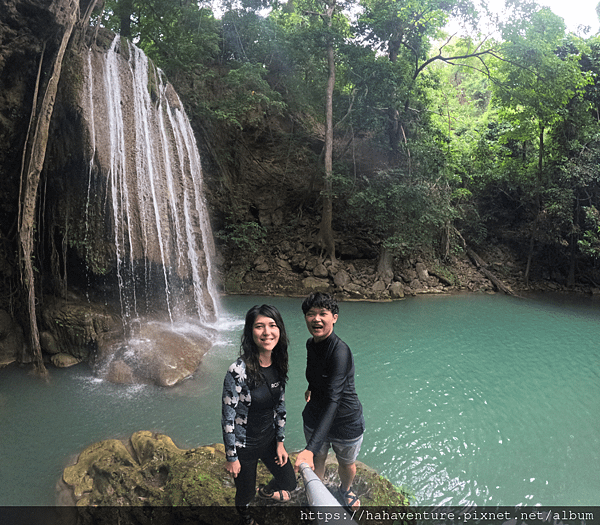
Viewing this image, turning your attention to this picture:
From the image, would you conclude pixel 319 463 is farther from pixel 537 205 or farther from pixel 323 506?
pixel 537 205

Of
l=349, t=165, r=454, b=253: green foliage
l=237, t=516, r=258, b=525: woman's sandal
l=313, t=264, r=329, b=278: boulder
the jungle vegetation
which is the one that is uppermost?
the jungle vegetation

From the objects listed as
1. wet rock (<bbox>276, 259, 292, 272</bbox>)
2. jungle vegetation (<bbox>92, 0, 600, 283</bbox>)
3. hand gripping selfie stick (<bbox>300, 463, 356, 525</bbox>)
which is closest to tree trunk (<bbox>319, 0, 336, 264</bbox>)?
jungle vegetation (<bbox>92, 0, 600, 283</bbox>)

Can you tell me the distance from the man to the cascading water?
3516 millimetres

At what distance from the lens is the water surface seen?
10.3 feet

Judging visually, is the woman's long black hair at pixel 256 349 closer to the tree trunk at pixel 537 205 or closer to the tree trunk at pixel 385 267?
the tree trunk at pixel 385 267

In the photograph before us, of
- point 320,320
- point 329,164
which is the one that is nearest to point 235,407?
point 320,320

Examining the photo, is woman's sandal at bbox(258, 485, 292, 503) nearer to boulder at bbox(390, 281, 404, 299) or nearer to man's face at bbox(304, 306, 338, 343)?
man's face at bbox(304, 306, 338, 343)

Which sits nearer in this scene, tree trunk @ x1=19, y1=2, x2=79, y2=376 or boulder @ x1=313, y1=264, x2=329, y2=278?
tree trunk @ x1=19, y1=2, x2=79, y2=376

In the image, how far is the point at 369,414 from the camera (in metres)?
4.26

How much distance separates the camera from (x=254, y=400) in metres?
1.93

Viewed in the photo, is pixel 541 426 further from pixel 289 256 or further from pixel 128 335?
pixel 289 256

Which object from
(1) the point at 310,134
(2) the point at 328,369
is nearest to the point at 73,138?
(2) the point at 328,369

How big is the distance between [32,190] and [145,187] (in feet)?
7.35

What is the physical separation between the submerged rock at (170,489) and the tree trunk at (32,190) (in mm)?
2220
